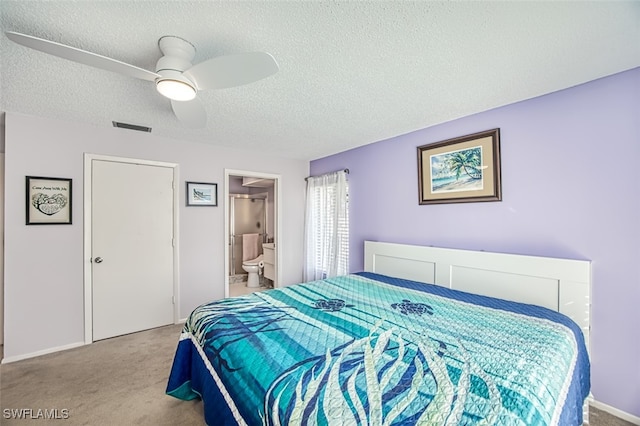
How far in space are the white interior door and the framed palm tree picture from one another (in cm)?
306

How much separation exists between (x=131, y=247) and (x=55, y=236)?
0.64m

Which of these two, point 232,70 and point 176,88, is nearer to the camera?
point 232,70

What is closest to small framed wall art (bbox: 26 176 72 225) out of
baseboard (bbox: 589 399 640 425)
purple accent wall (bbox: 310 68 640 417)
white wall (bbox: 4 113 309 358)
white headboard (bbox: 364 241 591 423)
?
white wall (bbox: 4 113 309 358)

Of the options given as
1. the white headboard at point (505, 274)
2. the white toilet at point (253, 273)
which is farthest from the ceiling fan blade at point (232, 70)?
the white toilet at point (253, 273)

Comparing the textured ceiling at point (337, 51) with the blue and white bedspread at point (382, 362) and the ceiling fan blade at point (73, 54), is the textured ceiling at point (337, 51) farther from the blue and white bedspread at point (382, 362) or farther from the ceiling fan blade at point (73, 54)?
the blue and white bedspread at point (382, 362)

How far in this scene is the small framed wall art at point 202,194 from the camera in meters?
3.42

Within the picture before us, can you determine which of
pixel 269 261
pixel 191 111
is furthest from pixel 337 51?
pixel 269 261

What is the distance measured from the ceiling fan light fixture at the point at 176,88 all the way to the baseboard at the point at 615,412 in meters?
3.40

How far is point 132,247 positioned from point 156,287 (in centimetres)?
56

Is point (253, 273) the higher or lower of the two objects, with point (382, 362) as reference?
lower

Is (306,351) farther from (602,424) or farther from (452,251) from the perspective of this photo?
(602,424)

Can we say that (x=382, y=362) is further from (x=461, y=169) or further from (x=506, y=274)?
(x=461, y=169)

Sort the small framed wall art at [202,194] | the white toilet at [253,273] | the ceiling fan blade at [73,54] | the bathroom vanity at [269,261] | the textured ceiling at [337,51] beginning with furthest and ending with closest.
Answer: the white toilet at [253,273], the bathroom vanity at [269,261], the small framed wall art at [202,194], the textured ceiling at [337,51], the ceiling fan blade at [73,54]

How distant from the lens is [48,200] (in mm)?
2592
